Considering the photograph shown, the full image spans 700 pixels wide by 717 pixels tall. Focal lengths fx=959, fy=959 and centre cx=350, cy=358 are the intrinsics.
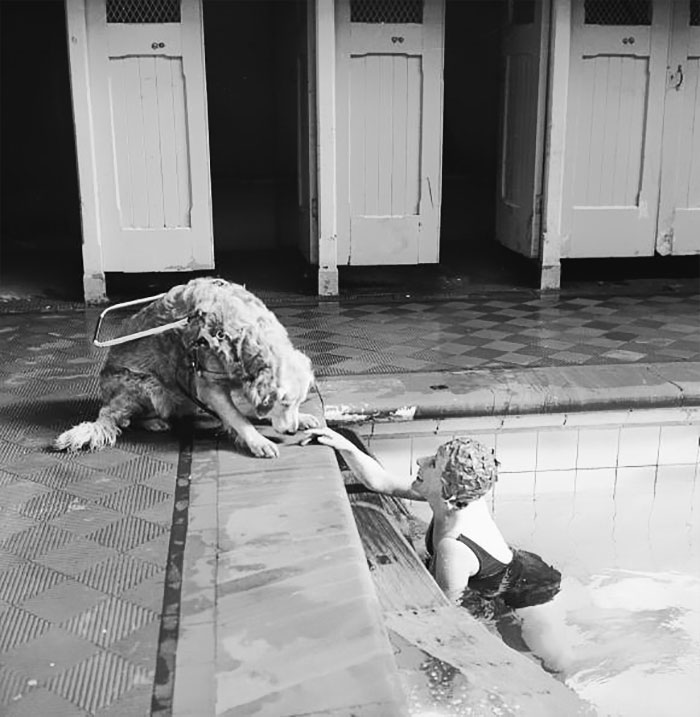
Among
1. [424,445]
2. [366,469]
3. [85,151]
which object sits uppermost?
[85,151]

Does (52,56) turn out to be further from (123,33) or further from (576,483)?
(576,483)

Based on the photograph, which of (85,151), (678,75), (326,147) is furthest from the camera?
(678,75)

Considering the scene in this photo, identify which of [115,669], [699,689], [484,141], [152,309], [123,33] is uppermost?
[123,33]

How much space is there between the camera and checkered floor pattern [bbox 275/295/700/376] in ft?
15.1

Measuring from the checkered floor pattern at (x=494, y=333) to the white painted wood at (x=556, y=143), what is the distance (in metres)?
0.38

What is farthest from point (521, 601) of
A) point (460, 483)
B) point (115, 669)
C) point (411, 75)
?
point (411, 75)

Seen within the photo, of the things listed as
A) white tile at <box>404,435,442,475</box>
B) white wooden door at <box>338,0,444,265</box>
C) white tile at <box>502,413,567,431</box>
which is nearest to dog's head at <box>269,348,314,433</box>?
white tile at <box>404,435,442,475</box>

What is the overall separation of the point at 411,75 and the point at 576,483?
314 cm

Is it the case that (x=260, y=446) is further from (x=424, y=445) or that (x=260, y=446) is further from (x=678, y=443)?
(x=678, y=443)

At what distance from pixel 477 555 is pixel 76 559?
3.99ft

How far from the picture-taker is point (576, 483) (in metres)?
4.03

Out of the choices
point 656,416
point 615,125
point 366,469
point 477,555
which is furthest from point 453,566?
point 615,125

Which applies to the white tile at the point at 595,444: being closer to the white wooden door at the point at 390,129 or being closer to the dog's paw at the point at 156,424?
the dog's paw at the point at 156,424

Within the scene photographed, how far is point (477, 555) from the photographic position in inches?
119
